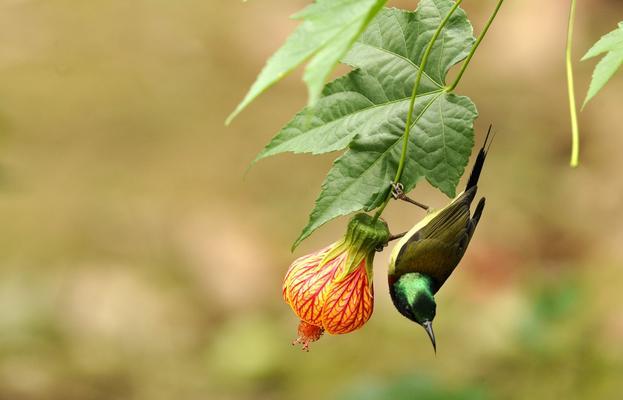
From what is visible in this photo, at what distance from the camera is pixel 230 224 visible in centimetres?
510

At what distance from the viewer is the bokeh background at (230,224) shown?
412cm

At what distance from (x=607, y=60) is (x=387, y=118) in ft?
0.96

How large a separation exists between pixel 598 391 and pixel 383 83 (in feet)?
9.31

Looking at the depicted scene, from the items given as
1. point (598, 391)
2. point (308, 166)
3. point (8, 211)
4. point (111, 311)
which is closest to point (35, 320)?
point (111, 311)

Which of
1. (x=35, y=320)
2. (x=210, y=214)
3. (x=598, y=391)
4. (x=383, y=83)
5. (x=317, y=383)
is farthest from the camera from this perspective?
(x=210, y=214)

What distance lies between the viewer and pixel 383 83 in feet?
4.33

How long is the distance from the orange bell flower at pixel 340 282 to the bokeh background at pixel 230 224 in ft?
7.87

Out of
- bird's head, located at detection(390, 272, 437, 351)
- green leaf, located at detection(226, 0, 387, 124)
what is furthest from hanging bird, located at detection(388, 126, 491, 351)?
green leaf, located at detection(226, 0, 387, 124)

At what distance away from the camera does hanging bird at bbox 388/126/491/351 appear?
4.66 feet

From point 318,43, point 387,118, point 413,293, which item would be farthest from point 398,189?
point 318,43

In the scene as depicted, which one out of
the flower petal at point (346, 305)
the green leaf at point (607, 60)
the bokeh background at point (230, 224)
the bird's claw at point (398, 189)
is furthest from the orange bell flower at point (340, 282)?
the bokeh background at point (230, 224)

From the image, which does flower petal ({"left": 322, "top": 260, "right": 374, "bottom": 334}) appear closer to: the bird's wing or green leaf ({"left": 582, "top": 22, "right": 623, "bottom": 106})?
the bird's wing

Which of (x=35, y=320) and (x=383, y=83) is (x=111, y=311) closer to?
(x=35, y=320)

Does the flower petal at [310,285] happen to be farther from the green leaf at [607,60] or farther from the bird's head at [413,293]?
the green leaf at [607,60]
